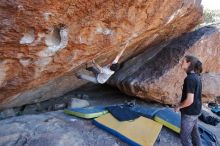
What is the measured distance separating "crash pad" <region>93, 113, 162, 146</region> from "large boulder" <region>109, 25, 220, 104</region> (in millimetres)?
1567

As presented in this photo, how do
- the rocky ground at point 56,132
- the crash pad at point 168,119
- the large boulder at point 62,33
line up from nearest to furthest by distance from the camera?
the large boulder at point 62,33, the rocky ground at point 56,132, the crash pad at point 168,119

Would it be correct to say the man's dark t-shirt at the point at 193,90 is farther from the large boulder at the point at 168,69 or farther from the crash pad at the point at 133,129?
the large boulder at the point at 168,69

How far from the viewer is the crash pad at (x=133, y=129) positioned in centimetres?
517

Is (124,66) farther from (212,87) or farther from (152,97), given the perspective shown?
(212,87)

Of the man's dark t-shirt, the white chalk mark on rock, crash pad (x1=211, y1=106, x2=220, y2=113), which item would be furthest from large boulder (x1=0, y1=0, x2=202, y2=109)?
crash pad (x1=211, y1=106, x2=220, y2=113)

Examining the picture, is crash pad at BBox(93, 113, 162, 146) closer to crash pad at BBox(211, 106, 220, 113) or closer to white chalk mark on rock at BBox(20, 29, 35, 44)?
white chalk mark on rock at BBox(20, 29, 35, 44)

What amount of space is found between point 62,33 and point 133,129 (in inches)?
73.2

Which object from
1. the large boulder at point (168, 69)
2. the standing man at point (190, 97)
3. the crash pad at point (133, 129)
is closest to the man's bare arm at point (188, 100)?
the standing man at point (190, 97)

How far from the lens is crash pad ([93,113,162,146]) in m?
5.17

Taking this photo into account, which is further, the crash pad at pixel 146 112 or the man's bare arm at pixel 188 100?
the crash pad at pixel 146 112

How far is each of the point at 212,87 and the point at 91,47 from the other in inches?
147

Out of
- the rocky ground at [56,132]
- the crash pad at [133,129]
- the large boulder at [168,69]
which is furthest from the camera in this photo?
the large boulder at [168,69]

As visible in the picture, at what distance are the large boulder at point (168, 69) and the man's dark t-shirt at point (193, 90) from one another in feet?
7.87

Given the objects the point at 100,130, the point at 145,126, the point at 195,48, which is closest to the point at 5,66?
the point at 100,130
